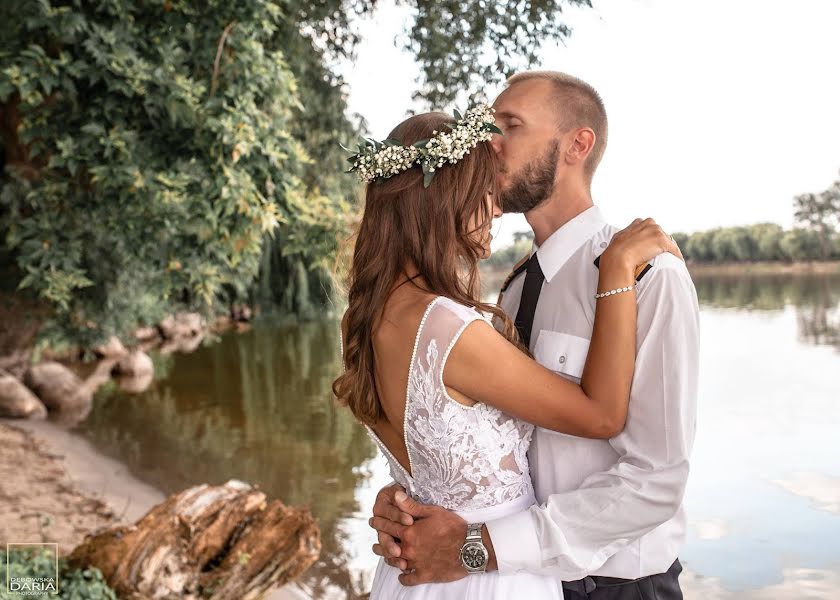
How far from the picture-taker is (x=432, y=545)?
161 centimetres

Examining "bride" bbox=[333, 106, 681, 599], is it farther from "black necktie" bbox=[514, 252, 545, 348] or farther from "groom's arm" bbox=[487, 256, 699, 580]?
"black necktie" bbox=[514, 252, 545, 348]

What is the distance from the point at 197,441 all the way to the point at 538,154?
900 centimetres

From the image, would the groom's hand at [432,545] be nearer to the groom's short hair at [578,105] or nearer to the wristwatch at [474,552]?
the wristwatch at [474,552]

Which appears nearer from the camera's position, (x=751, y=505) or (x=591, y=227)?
(x=591, y=227)

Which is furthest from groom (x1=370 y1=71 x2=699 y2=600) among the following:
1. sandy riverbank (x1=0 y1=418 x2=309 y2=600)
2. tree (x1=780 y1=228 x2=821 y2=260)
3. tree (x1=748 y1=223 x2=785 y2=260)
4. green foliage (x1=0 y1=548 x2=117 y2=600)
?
tree (x1=780 y1=228 x2=821 y2=260)

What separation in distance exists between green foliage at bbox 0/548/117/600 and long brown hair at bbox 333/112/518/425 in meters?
2.28

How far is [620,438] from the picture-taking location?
1601mm

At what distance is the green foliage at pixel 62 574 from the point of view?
321 centimetres

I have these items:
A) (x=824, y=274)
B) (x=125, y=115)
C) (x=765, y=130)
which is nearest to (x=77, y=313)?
(x=125, y=115)

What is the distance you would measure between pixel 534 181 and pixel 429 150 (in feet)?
1.30

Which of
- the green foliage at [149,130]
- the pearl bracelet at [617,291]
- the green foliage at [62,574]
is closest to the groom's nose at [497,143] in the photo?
the pearl bracelet at [617,291]

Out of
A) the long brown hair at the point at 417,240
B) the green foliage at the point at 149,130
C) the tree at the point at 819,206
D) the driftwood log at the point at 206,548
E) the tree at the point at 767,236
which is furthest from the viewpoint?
the tree at the point at 767,236

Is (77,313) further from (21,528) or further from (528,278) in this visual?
(528,278)

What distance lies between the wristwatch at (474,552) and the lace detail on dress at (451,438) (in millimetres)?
82
